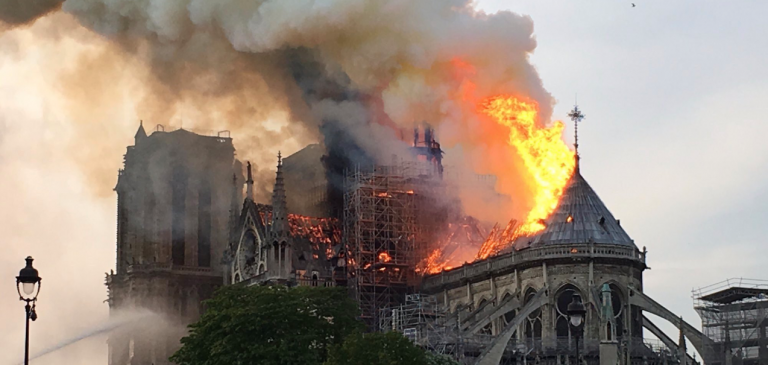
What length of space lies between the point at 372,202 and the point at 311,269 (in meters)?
8.86

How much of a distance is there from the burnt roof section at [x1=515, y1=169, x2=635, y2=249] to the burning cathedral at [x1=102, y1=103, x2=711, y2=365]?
93 millimetres

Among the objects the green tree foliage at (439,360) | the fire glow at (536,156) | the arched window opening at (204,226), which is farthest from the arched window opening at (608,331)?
the arched window opening at (204,226)

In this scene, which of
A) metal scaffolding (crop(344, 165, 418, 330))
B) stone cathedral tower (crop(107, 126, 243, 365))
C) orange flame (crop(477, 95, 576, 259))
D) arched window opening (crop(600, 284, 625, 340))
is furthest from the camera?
stone cathedral tower (crop(107, 126, 243, 365))

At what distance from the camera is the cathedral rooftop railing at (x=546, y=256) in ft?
310

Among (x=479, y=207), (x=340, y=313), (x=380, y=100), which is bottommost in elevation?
(x=340, y=313)

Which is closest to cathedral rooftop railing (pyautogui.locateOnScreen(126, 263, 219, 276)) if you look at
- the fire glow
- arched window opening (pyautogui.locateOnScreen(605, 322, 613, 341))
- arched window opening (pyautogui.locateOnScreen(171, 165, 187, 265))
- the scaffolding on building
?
arched window opening (pyautogui.locateOnScreen(171, 165, 187, 265))

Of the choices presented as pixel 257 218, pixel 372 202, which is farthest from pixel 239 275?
pixel 372 202

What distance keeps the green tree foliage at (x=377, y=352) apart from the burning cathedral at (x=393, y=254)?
839cm

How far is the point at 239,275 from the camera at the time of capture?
11806 centimetres

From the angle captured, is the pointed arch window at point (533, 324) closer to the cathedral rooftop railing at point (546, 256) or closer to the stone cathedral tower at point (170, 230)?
the cathedral rooftop railing at point (546, 256)

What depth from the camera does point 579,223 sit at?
9644 centimetres

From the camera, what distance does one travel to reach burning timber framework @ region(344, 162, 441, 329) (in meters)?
107

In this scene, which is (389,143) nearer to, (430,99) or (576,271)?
(430,99)

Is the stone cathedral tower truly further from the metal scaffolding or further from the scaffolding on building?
the scaffolding on building
